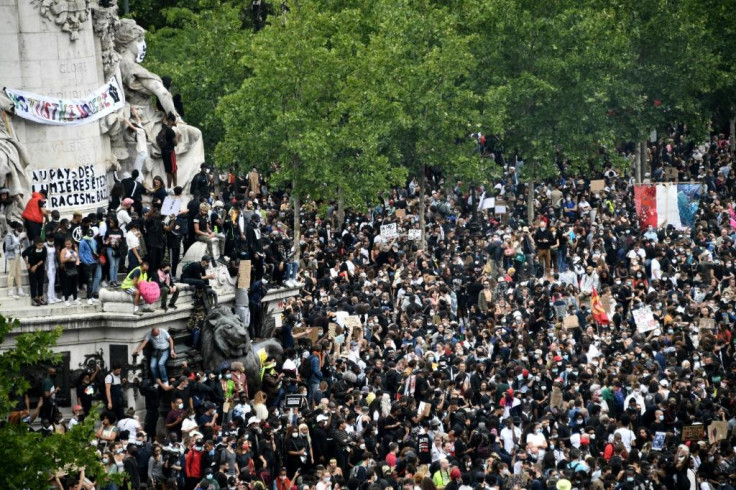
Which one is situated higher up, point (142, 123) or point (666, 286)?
point (142, 123)

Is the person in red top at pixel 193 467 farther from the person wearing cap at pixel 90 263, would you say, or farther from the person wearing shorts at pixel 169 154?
the person wearing shorts at pixel 169 154

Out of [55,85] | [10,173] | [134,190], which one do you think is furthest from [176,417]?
[55,85]

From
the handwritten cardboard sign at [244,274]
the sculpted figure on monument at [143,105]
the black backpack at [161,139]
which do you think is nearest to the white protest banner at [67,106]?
the sculpted figure on monument at [143,105]

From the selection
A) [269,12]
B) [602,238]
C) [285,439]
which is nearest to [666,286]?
[602,238]

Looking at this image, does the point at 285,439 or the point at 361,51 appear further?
the point at 361,51

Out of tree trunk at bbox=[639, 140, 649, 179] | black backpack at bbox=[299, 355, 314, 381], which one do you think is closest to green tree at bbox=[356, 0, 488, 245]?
tree trunk at bbox=[639, 140, 649, 179]

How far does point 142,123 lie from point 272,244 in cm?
418

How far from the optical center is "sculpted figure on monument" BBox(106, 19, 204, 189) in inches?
1951

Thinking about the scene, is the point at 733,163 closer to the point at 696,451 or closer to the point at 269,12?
the point at 269,12

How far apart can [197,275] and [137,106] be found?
5.56m

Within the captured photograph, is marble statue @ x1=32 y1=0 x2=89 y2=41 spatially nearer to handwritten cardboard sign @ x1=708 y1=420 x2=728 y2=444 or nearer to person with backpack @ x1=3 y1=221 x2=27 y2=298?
person with backpack @ x1=3 y1=221 x2=27 y2=298

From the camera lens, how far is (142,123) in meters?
50.1

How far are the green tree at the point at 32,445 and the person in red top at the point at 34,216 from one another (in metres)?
11.0

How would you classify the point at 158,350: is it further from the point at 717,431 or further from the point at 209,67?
the point at 209,67
